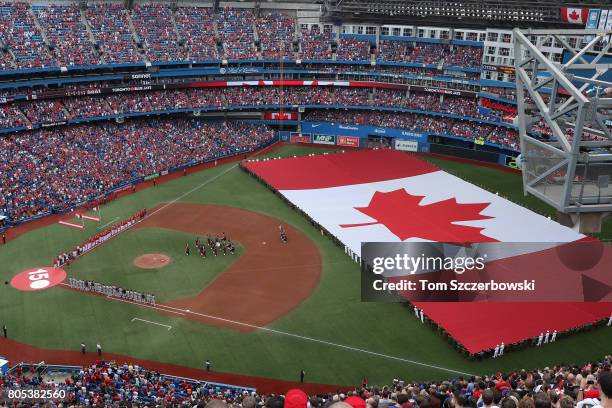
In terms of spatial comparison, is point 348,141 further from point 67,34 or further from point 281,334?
point 281,334

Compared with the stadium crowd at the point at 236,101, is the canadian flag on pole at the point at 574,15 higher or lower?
higher

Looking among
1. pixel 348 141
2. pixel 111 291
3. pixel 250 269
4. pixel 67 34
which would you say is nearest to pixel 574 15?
pixel 348 141

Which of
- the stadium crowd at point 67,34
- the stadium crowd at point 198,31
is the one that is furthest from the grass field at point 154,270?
the stadium crowd at point 198,31

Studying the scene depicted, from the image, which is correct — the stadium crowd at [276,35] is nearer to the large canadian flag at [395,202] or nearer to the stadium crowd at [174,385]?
the large canadian flag at [395,202]

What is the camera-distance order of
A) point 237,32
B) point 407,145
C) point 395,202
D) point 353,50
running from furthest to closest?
point 237,32 < point 353,50 < point 407,145 < point 395,202

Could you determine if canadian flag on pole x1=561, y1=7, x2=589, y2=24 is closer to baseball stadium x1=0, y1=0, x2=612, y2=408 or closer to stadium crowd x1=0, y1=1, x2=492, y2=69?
baseball stadium x1=0, y1=0, x2=612, y2=408

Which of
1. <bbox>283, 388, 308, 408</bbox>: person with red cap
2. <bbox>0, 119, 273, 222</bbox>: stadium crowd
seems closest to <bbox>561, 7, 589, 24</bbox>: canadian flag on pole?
<bbox>0, 119, 273, 222</bbox>: stadium crowd

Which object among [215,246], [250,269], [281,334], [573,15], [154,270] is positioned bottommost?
[281,334]
